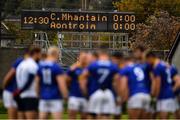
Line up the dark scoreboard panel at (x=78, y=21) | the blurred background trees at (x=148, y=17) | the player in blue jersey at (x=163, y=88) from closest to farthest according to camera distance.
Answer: the player in blue jersey at (x=163, y=88) < the dark scoreboard panel at (x=78, y=21) < the blurred background trees at (x=148, y=17)

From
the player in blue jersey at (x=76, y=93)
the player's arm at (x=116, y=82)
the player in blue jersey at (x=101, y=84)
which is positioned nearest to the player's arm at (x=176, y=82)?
the player's arm at (x=116, y=82)

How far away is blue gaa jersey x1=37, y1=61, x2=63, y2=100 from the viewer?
57.6 ft

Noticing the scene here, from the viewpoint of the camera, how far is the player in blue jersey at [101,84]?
17438 millimetres

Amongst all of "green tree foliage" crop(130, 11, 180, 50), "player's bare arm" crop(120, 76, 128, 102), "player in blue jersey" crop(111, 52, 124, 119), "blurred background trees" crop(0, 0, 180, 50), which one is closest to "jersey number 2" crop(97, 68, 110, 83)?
"player's bare arm" crop(120, 76, 128, 102)

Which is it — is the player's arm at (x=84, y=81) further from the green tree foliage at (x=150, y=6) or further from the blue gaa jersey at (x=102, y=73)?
the green tree foliage at (x=150, y=6)

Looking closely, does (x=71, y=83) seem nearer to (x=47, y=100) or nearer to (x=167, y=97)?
(x=47, y=100)

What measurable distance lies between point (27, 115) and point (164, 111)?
335 cm

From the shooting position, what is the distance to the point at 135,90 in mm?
18047

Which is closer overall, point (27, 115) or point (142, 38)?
point (27, 115)

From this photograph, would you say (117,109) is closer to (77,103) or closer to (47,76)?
(77,103)

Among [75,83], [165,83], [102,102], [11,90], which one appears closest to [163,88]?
[165,83]

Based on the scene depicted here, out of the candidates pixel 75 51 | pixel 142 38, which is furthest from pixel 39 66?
pixel 142 38

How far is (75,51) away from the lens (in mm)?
50469

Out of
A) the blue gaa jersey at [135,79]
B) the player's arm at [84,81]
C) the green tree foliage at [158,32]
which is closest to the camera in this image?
the player's arm at [84,81]
